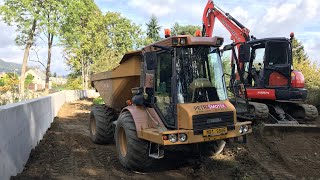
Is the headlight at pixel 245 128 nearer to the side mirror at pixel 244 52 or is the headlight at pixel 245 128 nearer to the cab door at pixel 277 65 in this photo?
the side mirror at pixel 244 52

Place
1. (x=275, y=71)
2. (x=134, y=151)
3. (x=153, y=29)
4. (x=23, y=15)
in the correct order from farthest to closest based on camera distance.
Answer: (x=153, y=29), (x=23, y=15), (x=275, y=71), (x=134, y=151)

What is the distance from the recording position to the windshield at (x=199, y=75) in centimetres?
677

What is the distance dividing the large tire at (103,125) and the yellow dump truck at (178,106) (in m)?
2.27

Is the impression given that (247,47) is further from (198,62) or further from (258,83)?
(258,83)

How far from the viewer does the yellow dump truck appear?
21.2 ft

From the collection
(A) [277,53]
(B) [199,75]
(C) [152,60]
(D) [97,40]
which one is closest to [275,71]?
(A) [277,53]

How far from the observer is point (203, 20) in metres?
14.5

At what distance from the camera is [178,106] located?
260 inches

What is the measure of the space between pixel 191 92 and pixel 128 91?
2.67m

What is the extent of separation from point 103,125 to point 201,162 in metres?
3.52

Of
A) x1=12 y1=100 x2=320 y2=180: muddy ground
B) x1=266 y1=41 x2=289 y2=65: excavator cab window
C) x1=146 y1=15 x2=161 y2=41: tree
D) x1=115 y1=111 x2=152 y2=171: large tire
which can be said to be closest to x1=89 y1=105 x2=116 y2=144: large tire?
x1=12 y1=100 x2=320 y2=180: muddy ground

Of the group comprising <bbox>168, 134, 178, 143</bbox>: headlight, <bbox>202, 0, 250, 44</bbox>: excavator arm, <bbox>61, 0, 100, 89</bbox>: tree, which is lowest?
<bbox>168, 134, 178, 143</bbox>: headlight

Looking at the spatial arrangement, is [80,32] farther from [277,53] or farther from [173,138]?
[173,138]

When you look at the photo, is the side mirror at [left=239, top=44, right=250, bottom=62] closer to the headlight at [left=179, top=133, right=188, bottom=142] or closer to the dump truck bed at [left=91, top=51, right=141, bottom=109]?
the headlight at [left=179, top=133, right=188, bottom=142]
